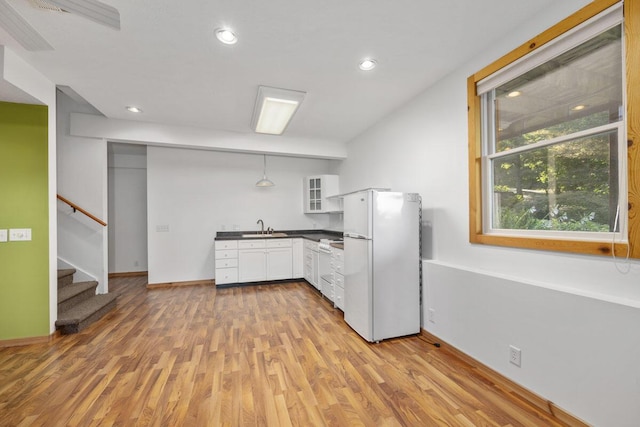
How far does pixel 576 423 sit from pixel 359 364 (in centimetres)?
139

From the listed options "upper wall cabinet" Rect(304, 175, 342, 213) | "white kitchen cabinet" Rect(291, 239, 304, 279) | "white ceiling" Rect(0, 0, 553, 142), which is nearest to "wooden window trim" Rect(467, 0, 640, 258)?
"white ceiling" Rect(0, 0, 553, 142)

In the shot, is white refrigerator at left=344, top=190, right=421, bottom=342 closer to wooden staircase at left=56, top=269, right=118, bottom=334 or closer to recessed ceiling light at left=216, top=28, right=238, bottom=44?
recessed ceiling light at left=216, top=28, right=238, bottom=44

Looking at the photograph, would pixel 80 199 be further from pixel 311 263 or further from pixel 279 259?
pixel 311 263

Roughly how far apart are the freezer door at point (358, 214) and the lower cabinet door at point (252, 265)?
7.66 feet

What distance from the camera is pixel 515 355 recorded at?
74.9 inches

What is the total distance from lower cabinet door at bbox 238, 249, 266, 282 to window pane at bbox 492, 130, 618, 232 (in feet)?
12.4

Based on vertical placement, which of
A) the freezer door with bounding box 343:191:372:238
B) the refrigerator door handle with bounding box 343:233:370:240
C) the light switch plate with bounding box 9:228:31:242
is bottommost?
the refrigerator door handle with bounding box 343:233:370:240

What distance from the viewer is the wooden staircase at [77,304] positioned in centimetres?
287

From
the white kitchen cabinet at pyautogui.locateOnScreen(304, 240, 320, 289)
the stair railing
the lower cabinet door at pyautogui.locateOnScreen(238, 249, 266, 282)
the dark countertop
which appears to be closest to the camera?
the stair railing

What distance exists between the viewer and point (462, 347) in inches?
92.8

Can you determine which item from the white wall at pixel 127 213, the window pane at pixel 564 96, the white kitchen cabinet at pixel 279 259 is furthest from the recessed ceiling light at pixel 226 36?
the white wall at pixel 127 213

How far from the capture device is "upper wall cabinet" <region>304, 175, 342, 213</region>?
5.32 m

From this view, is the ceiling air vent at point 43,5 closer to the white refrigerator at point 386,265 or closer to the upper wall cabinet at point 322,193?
the white refrigerator at point 386,265

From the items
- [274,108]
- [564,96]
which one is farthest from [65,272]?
[564,96]
